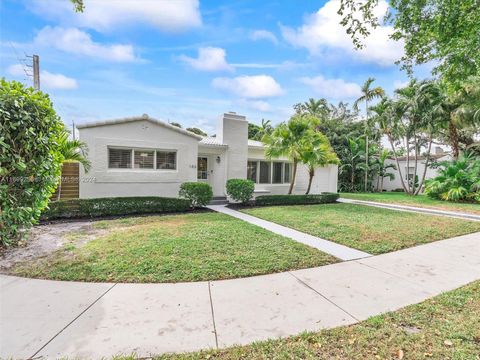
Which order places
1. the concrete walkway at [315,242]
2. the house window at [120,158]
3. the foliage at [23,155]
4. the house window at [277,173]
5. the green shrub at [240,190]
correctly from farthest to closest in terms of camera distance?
the house window at [277,173], the green shrub at [240,190], the house window at [120,158], the concrete walkway at [315,242], the foliage at [23,155]

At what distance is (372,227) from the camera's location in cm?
877

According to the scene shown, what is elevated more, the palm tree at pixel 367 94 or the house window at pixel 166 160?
the palm tree at pixel 367 94

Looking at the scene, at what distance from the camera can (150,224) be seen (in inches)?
346

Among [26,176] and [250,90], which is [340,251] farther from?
[250,90]

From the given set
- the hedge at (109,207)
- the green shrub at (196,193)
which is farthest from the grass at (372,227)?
the hedge at (109,207)

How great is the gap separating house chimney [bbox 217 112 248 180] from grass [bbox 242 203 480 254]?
4.12 meters

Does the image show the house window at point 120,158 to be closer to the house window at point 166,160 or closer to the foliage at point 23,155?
the house window at point 166,160

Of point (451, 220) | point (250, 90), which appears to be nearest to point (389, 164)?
point (250, 90)

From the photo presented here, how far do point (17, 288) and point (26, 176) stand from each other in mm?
2924

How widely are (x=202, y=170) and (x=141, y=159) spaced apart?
4204 mm

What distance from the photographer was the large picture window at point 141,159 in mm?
12141

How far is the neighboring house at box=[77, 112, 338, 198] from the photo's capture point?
38.2 ft

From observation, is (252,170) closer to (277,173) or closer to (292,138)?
(277,173)

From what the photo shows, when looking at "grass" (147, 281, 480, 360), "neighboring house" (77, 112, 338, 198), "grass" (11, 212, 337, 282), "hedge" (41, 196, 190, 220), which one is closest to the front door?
"neighboring house" (77, 112, 338, 198)
